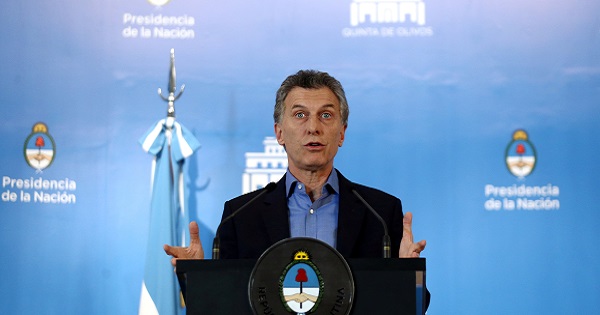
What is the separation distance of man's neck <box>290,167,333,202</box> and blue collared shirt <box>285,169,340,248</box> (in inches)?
0.7

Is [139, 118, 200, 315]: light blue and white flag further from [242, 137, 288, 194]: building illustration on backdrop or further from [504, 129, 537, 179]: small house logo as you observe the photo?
[504, 129, 537, 179]: small house logo

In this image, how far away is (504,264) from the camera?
4.28 metres

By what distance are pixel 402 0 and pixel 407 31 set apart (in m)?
0.18

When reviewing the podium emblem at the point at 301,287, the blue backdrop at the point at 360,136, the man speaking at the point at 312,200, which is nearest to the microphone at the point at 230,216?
the man speaking at the point at 312,200

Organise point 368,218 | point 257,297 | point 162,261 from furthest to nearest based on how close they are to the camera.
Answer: point 162,261, point 368,218, point 257,297

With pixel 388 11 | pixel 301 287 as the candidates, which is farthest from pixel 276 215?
pixel 388 11

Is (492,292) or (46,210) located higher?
(46,210)

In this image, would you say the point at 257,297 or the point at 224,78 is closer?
the point at 257,297

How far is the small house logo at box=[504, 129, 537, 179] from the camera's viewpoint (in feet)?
14.1

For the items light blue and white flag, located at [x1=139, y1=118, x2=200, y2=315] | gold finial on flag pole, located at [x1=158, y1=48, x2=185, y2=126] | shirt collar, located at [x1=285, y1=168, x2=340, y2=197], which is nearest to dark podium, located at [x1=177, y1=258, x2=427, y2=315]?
shirt collar, located at [x1=285, y1=168, x2=340, y2=197]

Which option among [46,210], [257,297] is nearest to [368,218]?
[257,297]

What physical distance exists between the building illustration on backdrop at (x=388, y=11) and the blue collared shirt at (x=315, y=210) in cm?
208

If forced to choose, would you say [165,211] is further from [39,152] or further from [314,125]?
[314,125]

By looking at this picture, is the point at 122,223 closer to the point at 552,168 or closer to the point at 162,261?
the point at 162,261
